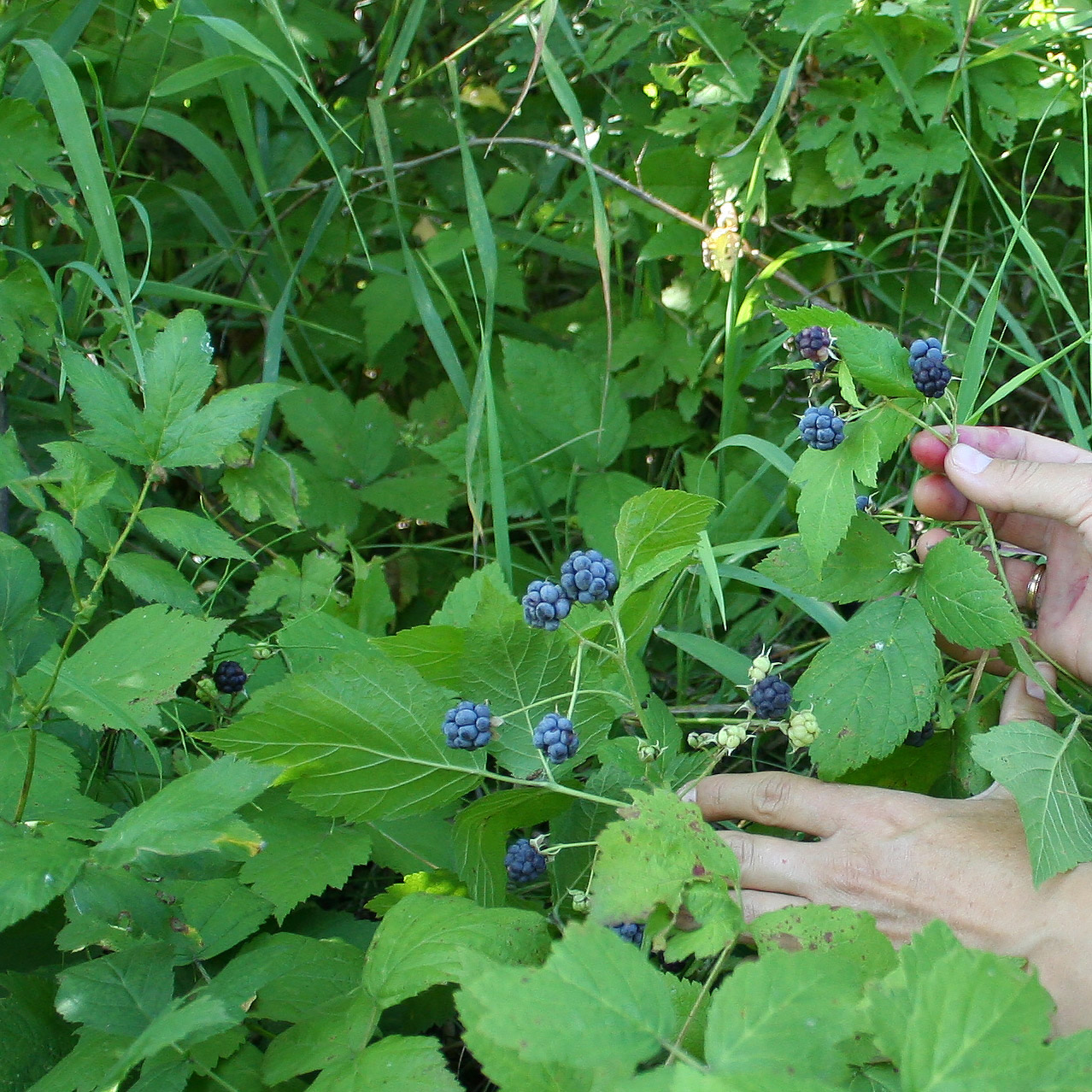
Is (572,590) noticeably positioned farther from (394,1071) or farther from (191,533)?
(191,533)

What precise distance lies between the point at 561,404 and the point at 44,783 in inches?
61.0

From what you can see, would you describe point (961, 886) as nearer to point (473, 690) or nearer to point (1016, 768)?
point (1016, 768)

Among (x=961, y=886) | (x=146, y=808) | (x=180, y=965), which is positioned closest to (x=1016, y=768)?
(x=961, y=886)

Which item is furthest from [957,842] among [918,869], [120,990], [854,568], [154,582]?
[154,582]

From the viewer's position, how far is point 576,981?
942 mm

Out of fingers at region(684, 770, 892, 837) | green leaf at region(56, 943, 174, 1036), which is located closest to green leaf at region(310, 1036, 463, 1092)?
green leaf at region(56, 943, 174, 1036)

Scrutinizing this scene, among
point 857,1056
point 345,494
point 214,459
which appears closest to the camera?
point 857,1056

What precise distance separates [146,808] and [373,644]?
417mm

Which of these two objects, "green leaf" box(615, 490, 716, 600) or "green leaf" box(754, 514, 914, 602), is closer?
"green leaf" box(615, 490, 716, 600)

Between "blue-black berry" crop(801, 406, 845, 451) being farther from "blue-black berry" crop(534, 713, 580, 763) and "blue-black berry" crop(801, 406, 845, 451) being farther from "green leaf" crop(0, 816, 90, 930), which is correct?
"green leaf" crop(0, 816, 90, 930)

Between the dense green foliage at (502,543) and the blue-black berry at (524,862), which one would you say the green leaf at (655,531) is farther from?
the blue-black berry at (524,862)

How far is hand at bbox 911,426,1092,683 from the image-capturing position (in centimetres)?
150

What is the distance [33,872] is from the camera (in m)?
1.16

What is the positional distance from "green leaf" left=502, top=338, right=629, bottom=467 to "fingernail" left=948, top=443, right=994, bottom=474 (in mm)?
1134
